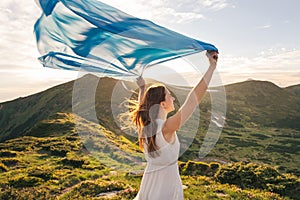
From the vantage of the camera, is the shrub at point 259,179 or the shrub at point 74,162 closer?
the shrub at point 259,179

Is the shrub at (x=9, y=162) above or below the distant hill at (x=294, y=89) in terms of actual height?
below

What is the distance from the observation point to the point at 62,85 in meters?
126

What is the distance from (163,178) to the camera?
5.34 m

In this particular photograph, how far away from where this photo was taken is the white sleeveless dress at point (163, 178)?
524cm

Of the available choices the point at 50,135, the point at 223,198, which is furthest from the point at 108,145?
the point at 50,135

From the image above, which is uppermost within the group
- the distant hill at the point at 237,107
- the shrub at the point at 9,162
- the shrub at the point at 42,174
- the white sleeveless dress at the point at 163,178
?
the white sleeveless dress at the point at 163,178

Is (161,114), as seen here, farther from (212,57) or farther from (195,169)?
(195,169)

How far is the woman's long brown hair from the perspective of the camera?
202 inches

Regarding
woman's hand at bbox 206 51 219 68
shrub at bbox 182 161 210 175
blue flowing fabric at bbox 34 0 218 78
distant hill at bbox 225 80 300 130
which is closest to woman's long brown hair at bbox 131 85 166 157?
woman's hand at bbox 206 51 219 68

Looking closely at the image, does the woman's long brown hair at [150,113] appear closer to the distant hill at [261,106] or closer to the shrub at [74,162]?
the shrub at [74,162]

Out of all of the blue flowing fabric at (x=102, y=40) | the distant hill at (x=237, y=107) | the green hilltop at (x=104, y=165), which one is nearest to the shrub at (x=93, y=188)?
the green hilltop at (x=104, y=165)

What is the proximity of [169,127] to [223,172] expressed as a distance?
38.6 feet

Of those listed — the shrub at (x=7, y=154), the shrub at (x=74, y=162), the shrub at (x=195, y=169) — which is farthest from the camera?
the shrub at (x=7, y=154)

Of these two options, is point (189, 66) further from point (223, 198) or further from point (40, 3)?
point (223, 198)
